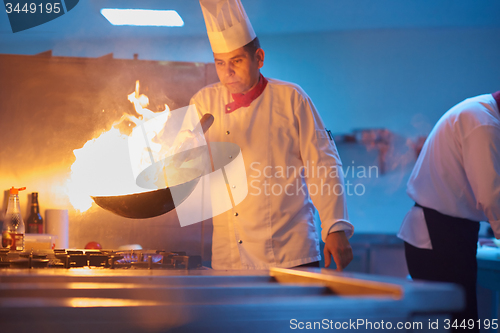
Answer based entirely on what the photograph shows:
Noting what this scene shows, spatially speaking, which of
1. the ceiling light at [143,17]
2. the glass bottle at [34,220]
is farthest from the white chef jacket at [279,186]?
the ceiling light at [143,17]

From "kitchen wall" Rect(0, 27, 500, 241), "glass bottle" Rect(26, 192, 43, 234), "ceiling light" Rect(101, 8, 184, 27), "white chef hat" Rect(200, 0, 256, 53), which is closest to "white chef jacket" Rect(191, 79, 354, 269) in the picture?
"white chef hat" Rect(200, 0, 256, 53)

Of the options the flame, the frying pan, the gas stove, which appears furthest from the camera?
the flame

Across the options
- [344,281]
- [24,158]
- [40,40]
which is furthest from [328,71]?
[344,281]

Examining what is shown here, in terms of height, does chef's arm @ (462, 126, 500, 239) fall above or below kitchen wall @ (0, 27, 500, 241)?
below

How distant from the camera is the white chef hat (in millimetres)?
1385

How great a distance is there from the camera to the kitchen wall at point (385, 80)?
3064mm

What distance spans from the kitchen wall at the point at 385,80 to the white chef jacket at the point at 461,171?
1603mm

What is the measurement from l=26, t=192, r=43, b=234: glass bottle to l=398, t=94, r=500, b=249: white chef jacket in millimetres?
1554

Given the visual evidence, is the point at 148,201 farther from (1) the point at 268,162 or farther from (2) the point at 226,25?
(2) the point at 226,25

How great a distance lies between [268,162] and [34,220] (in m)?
1.14

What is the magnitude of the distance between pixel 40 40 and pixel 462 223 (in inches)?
82.0

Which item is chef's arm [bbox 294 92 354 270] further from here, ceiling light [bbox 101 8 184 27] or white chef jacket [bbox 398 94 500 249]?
ceiling light [bbox 101 8 184 27]

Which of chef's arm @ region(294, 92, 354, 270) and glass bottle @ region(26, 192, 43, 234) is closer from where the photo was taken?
chef's arm @ region(294, 92, 354, 270)

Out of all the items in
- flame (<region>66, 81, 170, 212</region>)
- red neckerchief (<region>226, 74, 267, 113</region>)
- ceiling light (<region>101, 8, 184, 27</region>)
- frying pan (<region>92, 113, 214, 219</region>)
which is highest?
ceiling light (<region>101, 8, 184, 27</region>)
